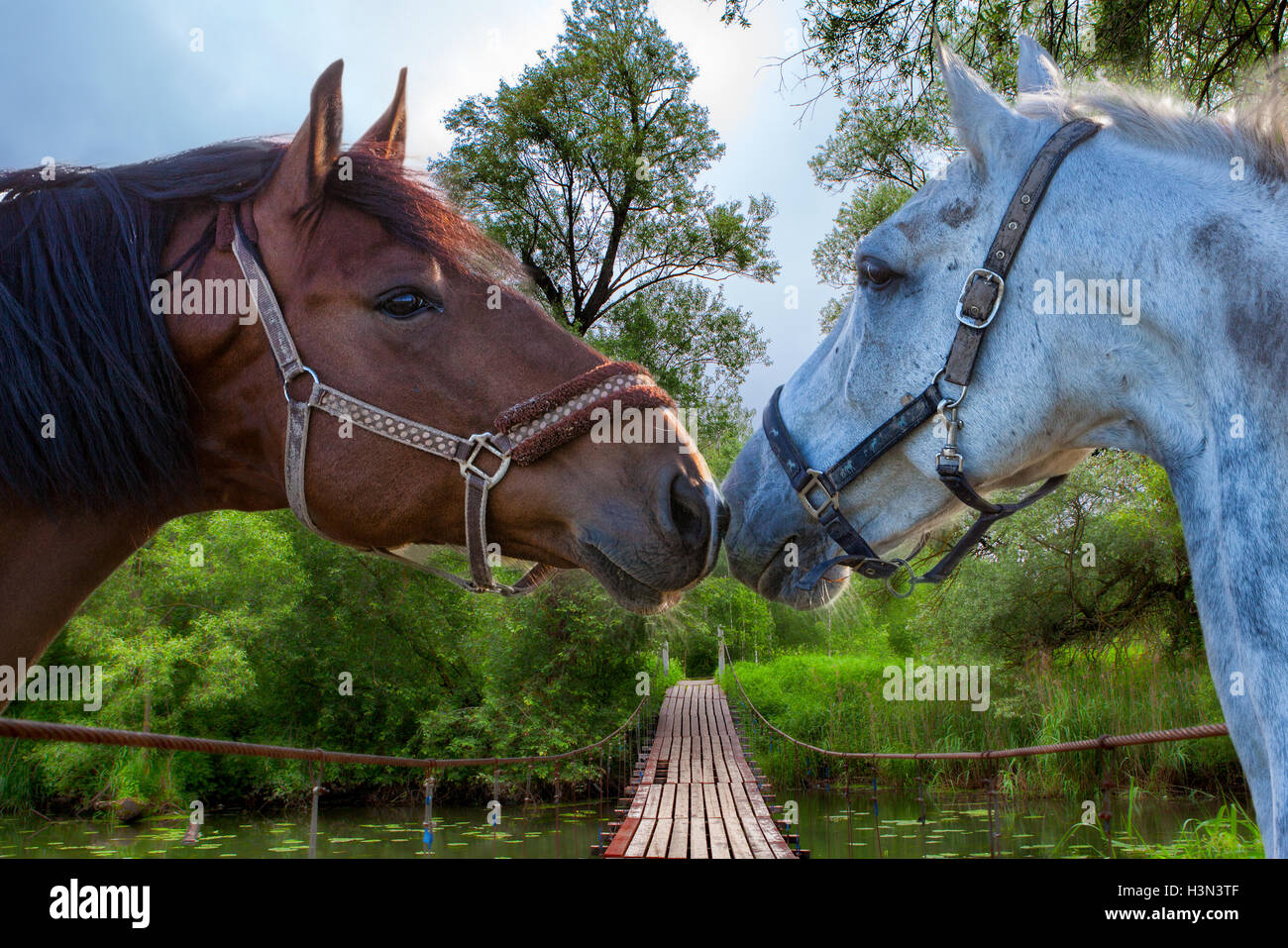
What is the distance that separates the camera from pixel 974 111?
146 centimetres

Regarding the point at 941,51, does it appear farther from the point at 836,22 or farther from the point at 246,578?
the point at 246,578

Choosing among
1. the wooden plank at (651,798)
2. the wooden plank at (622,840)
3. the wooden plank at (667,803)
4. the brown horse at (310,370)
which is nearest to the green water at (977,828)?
the wooden plank at (667,803)

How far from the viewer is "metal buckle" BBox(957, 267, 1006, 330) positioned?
1.38 m

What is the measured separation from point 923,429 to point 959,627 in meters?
11.2

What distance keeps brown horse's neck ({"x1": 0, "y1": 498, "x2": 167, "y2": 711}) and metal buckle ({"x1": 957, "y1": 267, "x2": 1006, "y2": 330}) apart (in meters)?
1.53

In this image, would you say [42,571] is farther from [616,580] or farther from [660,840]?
[660,840]

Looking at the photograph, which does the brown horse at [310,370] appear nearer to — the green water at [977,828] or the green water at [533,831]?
the green water at [977,828]

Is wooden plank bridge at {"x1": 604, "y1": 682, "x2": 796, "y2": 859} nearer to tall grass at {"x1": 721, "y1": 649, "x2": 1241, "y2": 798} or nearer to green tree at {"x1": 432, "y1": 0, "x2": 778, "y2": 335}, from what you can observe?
tall grass at {"x1": 721, "y1": 649, "x2": 1241, "y2": 798}

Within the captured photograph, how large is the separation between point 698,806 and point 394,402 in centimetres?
877

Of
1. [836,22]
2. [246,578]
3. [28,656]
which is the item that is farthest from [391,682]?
[28,656]

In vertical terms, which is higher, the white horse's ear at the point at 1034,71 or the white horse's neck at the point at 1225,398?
the white horse's ear at the point at 1034,71

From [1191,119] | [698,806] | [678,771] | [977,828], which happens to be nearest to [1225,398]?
[1191,119]

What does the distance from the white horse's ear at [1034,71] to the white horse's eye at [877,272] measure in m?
0.44

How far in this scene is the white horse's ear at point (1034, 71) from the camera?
5.20ft
